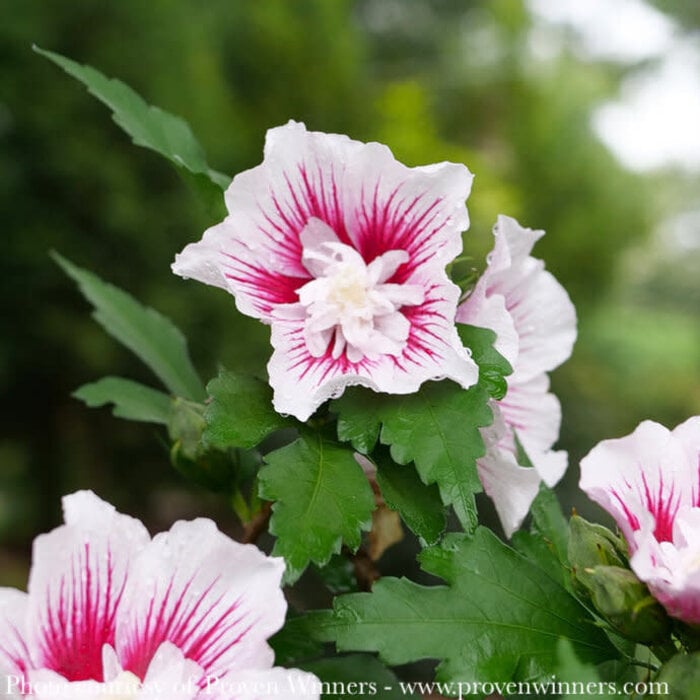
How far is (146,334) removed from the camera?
625 mm

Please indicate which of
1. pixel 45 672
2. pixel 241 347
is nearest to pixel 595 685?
pixel 45 672

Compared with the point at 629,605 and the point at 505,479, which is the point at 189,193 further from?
the point at 629,605

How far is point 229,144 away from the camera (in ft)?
10.8

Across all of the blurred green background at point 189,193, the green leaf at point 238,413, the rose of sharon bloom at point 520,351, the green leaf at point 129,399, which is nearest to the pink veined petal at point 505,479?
the rose of sharon bloom at point 520,351

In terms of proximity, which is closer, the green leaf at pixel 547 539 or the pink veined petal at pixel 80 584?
the pink veined petal at pixel 80 584

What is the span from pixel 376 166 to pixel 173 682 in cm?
25

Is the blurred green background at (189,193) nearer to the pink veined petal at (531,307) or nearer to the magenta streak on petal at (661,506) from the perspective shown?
the pink veined petal at (531,307)

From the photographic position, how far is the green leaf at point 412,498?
1.37ft

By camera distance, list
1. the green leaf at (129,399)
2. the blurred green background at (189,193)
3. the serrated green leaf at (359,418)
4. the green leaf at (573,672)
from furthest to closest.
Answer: the blurred green background at (189,193), the green leaf at (129,399), the serrated green leaf at (359,418), the green leaf at (573,672)

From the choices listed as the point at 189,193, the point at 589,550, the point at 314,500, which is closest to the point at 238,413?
the point at 314,500

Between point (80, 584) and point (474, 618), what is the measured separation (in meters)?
0.17

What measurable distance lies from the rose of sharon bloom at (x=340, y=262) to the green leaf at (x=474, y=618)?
82mm

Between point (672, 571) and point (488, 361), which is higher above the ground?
point (488, 361)

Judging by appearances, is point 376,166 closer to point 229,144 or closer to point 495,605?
point 495,605
